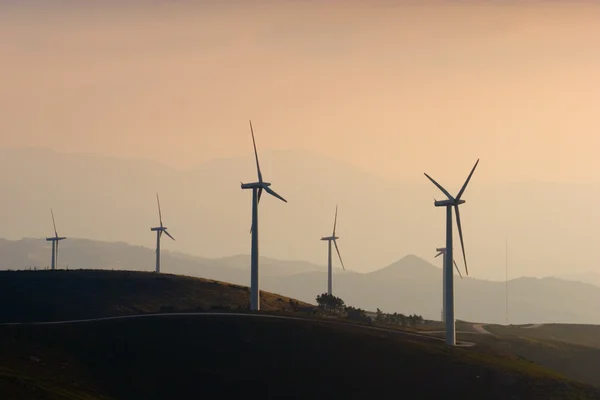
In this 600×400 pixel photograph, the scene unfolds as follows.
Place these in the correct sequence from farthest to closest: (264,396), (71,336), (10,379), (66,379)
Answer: (71,336)
(264,396)
(66,379)
(10,379)

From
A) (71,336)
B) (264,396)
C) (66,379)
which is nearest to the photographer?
(66,379)

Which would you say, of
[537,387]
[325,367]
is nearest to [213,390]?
[325,367]

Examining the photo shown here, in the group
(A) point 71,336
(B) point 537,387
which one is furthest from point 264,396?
(B) point 537,387

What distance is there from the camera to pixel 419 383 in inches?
7736

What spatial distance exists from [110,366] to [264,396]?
92.9 feet

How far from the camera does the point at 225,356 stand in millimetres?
199875

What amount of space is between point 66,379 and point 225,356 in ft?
118

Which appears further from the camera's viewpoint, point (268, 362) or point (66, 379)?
point (268, 362)

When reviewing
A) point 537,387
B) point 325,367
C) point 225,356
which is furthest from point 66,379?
point 537,387

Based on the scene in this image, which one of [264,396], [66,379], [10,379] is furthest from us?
[264,396]

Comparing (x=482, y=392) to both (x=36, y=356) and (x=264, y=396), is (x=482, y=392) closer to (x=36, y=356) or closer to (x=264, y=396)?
(x=264, y=396)

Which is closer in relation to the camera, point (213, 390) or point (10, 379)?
point (10, 379)

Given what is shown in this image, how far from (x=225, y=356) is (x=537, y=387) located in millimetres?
59659

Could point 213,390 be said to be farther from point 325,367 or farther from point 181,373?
point 325,367
